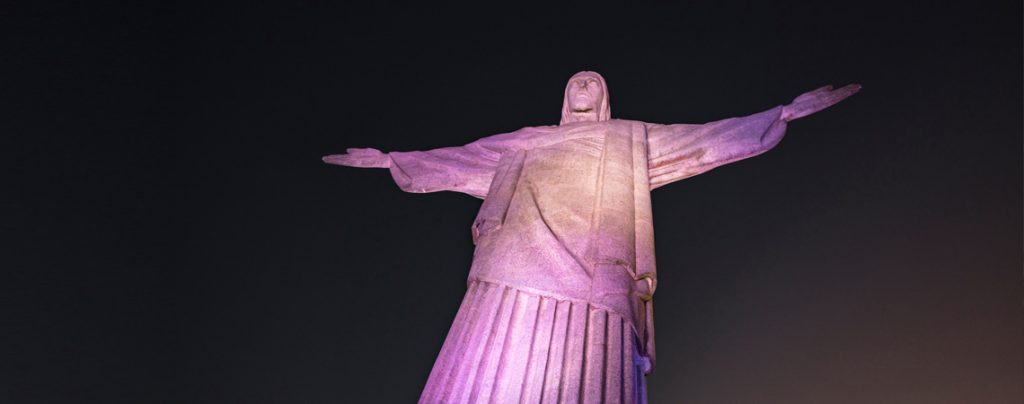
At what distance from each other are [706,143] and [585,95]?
1691mm

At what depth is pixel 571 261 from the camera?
28.1ft

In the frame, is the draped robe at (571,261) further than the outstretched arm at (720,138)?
No

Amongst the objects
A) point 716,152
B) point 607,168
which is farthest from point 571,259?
point 716,152

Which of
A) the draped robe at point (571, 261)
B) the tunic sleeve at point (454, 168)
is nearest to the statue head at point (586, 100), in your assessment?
the draped robe at point (571, 261)

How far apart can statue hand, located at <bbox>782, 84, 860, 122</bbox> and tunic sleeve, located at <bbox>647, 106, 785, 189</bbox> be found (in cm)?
17

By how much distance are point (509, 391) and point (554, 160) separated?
286cm

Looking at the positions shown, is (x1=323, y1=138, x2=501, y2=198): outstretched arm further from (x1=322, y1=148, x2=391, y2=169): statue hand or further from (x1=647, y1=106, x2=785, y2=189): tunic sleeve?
(x1=647, y1=106, x2=785, y2=189): tunic sleeve

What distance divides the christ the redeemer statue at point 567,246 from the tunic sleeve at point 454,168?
0.05 feet

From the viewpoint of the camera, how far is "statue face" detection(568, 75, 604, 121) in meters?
11.0

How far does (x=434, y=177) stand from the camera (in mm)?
10898

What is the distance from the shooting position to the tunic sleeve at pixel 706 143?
9750 mm

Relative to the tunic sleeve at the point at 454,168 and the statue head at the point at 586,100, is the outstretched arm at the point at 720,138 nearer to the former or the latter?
the statue head at the point at 586,100

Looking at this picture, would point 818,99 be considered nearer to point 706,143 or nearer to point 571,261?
point 706,143

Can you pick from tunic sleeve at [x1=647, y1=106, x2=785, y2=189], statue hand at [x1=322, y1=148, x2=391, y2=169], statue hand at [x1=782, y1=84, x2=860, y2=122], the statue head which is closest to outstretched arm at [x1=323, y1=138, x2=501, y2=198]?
statue hand at [x1=322, y1=148, x2=391, y2=169]
